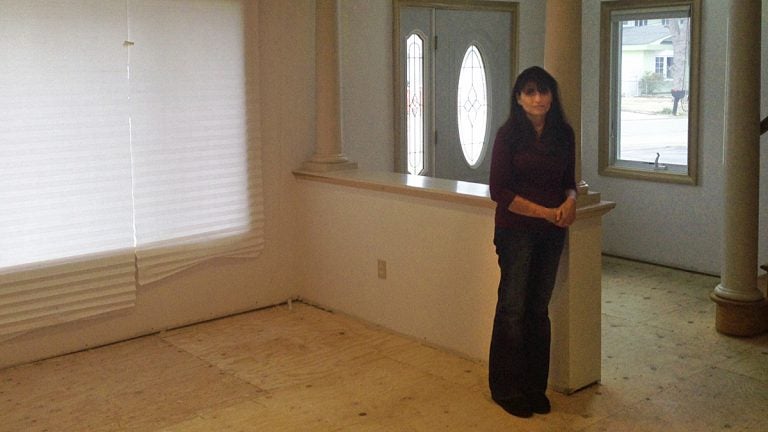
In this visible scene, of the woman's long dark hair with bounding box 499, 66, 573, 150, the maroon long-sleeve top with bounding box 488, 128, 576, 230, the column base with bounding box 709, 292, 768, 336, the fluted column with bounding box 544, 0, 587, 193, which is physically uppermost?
the fluted column with bounding box 544, 0, 587, 193

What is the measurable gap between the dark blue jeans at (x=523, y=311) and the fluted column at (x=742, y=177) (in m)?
1.56

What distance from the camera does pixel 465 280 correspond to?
14.7 ft

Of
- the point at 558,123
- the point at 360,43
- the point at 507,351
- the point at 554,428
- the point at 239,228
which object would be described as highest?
the point at 360,43

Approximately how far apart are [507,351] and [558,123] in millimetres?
986

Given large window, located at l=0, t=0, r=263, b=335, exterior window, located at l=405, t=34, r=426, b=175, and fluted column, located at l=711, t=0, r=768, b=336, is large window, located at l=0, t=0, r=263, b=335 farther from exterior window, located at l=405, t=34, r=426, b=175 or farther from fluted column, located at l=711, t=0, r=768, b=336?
fluted column, located at l=711, t=0, r=768, b=336

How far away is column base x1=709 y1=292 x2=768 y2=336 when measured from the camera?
4.87 m

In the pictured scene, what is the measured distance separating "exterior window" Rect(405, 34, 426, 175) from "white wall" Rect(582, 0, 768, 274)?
1419 millimetres

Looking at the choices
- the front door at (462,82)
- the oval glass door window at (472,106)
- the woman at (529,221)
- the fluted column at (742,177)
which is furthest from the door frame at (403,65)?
the woman at (529,221)

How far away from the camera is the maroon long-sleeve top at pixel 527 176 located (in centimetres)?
369

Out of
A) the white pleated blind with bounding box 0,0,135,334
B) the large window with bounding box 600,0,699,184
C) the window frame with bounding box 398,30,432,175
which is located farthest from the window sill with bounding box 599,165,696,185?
the white pleated blind with bounding box 0,0,135,334

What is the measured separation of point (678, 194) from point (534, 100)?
10.6 ft

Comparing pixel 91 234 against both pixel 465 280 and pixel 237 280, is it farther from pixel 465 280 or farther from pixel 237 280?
pixel 465 280

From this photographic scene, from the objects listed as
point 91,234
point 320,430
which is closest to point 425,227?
point 320,430

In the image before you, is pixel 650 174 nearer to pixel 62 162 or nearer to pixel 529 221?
pixel 529 221
